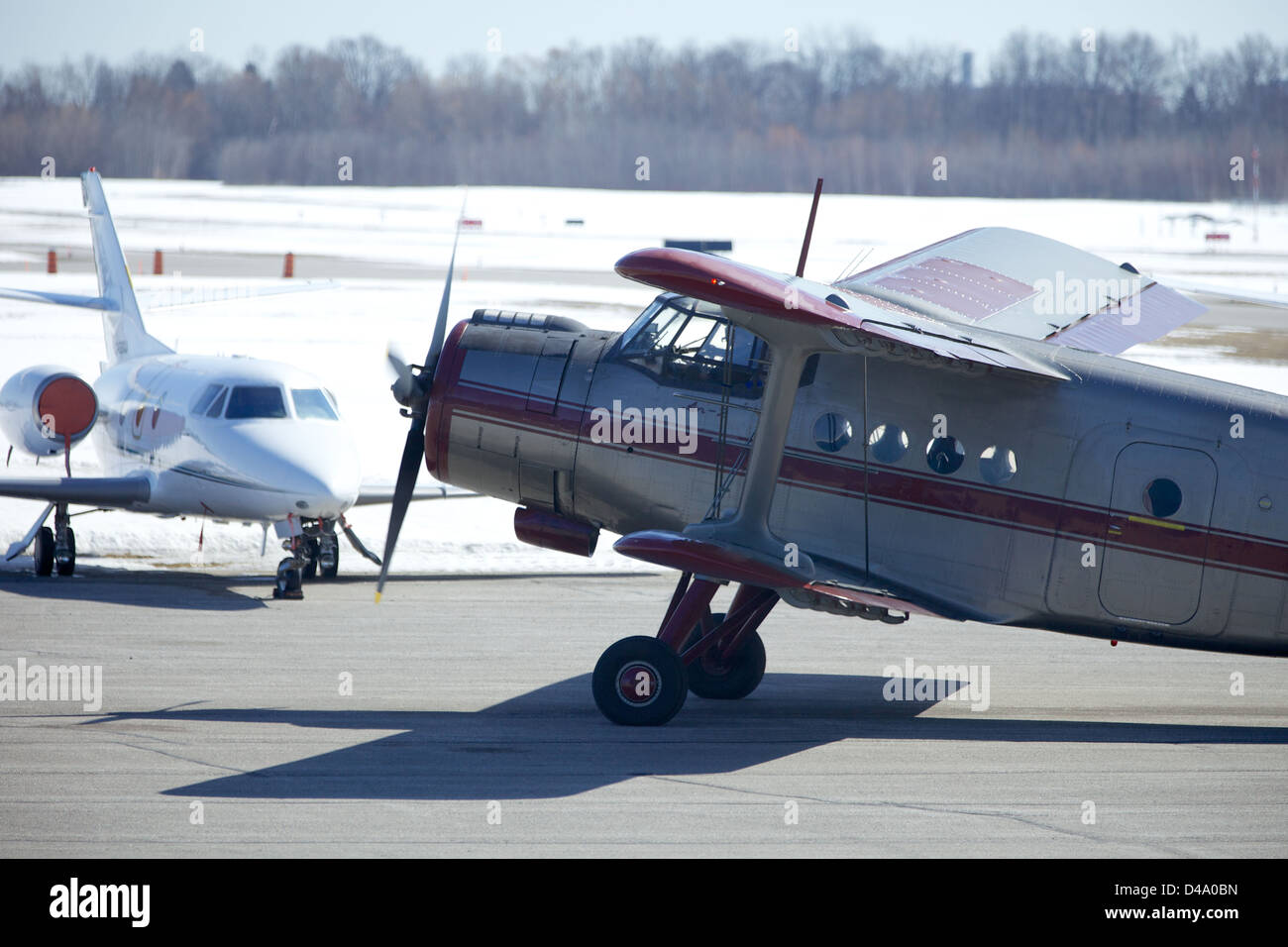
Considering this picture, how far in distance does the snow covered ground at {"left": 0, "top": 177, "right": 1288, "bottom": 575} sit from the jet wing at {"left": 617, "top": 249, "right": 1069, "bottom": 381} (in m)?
3.14

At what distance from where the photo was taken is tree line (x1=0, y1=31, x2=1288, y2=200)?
11969 cm

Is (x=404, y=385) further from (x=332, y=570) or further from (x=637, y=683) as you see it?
(x=332, y=570)

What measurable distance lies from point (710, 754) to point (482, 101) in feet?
447

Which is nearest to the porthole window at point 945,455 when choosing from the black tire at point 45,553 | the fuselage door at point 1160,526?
the fuselage door at point 1160,526

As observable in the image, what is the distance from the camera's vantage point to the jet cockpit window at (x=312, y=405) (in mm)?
18609

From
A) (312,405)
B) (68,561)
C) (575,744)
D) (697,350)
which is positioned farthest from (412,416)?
(68,561)

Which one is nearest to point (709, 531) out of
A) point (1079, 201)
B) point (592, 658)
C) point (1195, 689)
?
point (592, 658)

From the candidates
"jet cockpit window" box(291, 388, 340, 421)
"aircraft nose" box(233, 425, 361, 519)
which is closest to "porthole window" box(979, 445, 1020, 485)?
"aircraft nose" box(233, 425, 361, 519)

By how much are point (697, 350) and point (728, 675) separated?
3060mm

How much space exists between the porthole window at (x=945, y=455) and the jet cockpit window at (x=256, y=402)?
979 centimetres

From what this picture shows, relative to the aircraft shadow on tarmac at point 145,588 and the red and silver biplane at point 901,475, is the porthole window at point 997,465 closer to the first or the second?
the red and silver biplane at point 901,475

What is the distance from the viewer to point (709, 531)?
445 inches

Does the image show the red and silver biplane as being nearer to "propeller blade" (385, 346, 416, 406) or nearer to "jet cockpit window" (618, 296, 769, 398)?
"jet cockpit window" (618, 296, 769, 398)

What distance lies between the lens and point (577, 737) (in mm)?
11344
